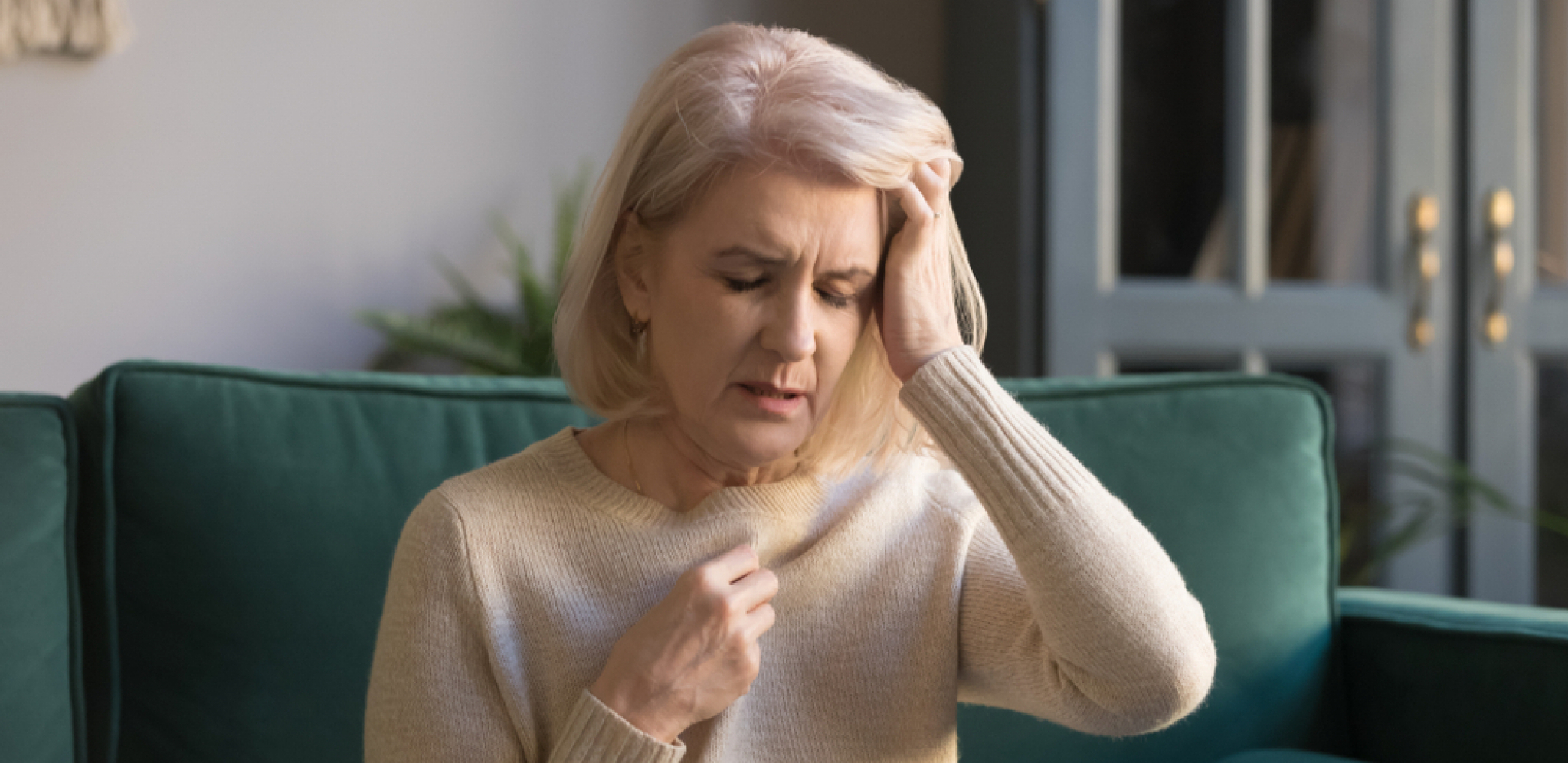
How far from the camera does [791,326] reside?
2.65ft

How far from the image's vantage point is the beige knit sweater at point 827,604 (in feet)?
2.62

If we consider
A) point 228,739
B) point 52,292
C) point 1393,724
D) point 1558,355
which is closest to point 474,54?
point 52,292

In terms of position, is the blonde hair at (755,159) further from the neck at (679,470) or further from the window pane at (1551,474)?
the window pane at (1551,474)

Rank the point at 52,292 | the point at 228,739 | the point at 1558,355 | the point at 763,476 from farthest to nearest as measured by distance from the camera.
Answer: the point at 1558,355
the point at 52,292
the point at 228,739
the point at 763,476

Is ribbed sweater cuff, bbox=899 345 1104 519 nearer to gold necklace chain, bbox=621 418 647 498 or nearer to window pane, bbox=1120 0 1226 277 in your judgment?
gold necklace chain, bbox=621 418 647 498

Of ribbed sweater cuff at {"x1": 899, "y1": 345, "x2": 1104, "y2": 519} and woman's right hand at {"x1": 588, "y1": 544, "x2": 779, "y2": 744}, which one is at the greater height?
ribbed sweater cuff at {"x1": 899, "y1": 345, "x2": 1104, "y2": 519}

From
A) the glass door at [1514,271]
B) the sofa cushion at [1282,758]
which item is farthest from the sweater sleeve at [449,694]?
the glass door at [1514,271]

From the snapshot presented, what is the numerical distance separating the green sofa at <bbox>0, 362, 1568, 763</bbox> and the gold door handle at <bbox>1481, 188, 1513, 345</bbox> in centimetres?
113

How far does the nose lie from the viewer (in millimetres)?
807

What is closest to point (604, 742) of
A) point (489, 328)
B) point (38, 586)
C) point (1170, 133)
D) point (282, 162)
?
point (38, 586)

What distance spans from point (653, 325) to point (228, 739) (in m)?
0.57

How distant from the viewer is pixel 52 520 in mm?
995

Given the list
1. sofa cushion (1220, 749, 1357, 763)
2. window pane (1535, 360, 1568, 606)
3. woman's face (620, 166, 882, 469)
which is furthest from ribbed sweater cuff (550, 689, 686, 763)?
window pane (1535, 360, 1568, 606)

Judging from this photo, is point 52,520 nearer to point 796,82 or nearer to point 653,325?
point 653,325
